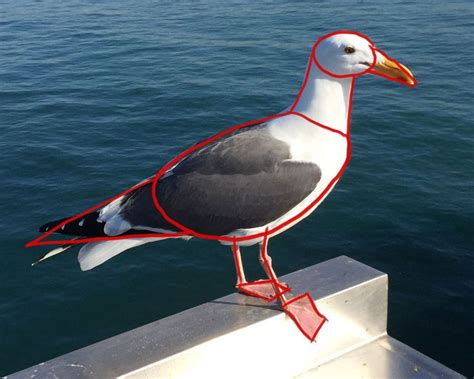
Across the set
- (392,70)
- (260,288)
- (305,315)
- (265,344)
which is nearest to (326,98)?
(392,70)

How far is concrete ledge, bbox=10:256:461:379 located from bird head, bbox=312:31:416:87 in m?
1.94

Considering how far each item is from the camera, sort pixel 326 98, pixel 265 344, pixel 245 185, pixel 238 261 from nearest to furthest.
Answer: pixel 326 98, pixel 245 185, pixel 265 344, pixel 238 261

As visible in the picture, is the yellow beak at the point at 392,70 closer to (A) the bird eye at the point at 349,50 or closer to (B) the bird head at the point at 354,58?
(B) the bird head at the point at 354,58

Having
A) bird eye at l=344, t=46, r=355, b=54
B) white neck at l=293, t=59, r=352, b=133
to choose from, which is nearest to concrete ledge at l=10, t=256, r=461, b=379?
white neck at l=293, t=59, r=352, b=133

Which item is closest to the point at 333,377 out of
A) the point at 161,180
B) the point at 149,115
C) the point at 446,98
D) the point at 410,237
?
the point at 161,180

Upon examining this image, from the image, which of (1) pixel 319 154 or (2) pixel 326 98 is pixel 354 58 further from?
(1) pixel 319 154

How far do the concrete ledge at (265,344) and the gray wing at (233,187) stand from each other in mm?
816

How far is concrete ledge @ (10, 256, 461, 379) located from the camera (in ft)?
14.5

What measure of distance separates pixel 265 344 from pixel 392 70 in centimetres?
230

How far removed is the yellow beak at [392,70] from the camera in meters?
3.97

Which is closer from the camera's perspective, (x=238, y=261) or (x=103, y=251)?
(x=103, y=251)

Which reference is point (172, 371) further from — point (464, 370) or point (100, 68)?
point (100, 68)

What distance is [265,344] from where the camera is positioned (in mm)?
4848

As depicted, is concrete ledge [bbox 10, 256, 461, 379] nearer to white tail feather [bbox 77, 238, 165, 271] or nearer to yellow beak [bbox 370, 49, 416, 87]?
white tail feather [bbox 77, 238, 165, 271]
